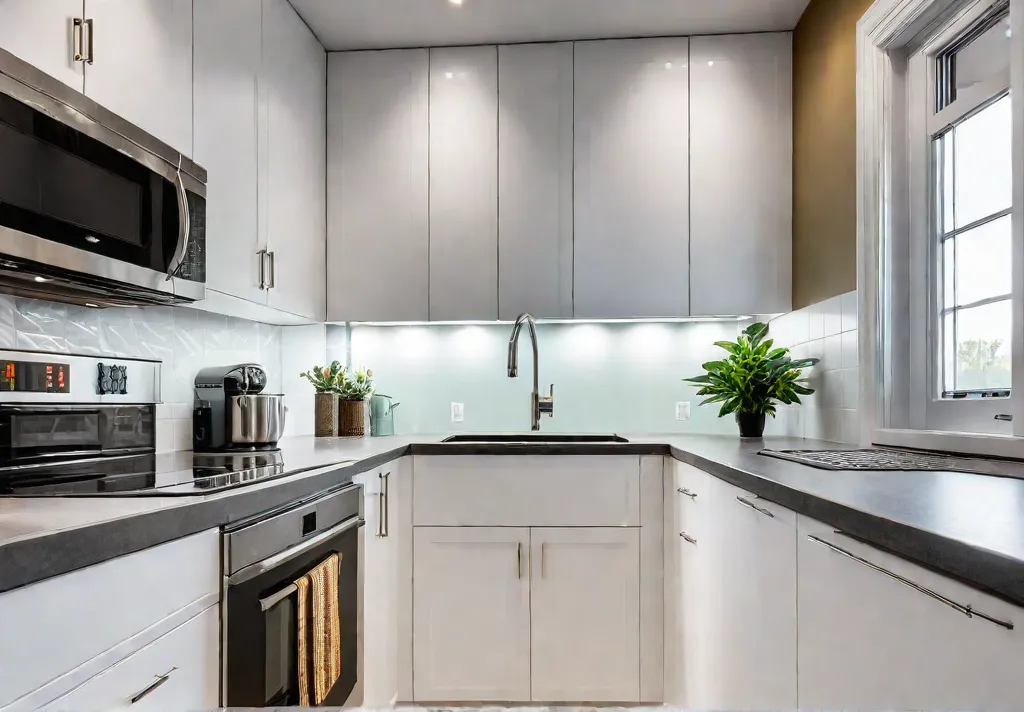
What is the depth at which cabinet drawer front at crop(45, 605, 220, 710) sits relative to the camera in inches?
33.2

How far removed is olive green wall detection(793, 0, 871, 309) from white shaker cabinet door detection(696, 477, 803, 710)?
1.03 m

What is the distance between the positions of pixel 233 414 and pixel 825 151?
2189 mm

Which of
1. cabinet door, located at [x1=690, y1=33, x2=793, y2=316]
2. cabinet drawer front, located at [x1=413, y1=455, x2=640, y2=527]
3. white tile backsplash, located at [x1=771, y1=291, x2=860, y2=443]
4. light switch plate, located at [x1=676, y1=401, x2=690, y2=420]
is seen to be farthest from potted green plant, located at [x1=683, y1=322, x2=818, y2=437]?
cabinet drawer front, located at [x1=413, y1=455, x2=640, y2=527]

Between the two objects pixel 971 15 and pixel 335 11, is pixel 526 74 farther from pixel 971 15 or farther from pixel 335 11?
pixel 971 15

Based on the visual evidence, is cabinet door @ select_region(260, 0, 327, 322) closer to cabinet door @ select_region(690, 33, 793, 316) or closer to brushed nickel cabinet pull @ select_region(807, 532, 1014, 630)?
cabinet door @ select_region(690, 33, 793, 316)

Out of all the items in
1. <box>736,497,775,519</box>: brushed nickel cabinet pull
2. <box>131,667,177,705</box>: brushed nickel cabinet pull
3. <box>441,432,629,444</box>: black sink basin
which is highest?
<box>736,497,775,519</box>: brushed nickel cabinet pull

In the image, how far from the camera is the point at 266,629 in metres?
1.26

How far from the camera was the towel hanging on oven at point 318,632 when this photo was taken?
1417 mm

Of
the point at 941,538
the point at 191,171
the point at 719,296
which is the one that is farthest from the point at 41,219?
the point at 719,296

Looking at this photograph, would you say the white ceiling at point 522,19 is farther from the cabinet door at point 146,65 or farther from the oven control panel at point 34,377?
the oven control panel at point 34,377

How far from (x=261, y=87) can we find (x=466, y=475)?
147 cm

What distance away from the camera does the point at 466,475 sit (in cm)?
241

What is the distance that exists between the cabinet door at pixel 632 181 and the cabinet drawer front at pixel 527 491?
73cm

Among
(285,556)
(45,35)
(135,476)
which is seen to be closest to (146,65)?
(45,35)
